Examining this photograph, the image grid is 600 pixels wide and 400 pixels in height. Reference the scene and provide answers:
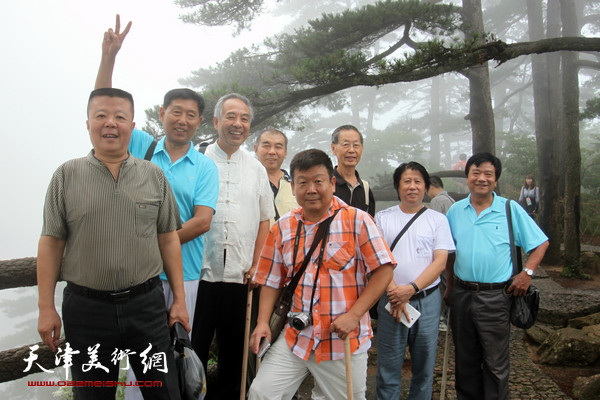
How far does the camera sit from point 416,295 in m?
2.57

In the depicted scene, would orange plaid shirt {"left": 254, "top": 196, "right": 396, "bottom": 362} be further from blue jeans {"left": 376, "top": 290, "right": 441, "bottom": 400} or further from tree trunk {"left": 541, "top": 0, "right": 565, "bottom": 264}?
tree trunk {"left": 541, "top": 0, "right": 565, "bottom": 264}

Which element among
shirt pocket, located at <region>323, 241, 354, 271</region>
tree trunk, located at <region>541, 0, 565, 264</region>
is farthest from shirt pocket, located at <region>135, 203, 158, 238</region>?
tree trunk, located at <region>541, 0, 565, 264</region>

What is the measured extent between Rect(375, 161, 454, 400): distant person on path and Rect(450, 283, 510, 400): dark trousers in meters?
0.28

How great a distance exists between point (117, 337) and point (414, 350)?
6.08ft

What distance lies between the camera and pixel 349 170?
3.03 meters

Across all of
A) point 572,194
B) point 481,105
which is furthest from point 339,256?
point 572,194

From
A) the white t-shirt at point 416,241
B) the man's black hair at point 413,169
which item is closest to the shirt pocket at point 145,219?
Answer: the white t-shirt at point 416,241

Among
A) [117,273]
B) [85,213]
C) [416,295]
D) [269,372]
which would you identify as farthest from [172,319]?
[416,295]

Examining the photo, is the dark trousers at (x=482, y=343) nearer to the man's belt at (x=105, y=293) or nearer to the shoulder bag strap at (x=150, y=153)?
the man's belt at (x=105, y=293)

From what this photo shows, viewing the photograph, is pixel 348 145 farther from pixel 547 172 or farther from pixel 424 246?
pixel 547 172

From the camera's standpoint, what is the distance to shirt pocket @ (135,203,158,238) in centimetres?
183

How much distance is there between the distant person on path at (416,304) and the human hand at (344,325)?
2.20 ft

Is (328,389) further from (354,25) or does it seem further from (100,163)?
(354,25)

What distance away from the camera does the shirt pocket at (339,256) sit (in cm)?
191
